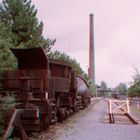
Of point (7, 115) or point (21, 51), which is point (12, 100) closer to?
point (7, 115)

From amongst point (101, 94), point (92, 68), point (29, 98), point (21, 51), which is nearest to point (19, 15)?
point (21, 51)

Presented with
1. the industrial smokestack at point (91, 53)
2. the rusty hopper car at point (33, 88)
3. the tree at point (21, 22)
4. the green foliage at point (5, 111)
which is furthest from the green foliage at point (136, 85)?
the green foliage at point (5, 111)

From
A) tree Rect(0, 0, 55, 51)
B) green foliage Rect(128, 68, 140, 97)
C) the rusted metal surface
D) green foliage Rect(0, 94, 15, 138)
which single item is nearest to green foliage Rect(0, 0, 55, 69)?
tree Rect(0, 0, 55, 51)

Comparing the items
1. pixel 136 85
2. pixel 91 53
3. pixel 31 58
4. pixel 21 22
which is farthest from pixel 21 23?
pixel 91 53

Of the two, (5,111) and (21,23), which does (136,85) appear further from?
(5,111)

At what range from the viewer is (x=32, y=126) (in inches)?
491

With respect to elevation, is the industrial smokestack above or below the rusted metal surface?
above

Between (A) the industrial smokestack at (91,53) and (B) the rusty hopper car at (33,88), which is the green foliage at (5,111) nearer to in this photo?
(B) the rusty hopper car at (33,88)

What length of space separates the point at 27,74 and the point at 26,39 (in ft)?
58.6

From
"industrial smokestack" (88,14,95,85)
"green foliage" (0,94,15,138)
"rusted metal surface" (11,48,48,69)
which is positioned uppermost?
"industrial smokestack" (88,14,95,85)

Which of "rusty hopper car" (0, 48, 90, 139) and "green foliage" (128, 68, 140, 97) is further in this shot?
"green foliage" (128, 68, 140, 97)

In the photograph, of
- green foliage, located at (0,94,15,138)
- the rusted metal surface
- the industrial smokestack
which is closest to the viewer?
green foliage, located at (0,94,15,138)

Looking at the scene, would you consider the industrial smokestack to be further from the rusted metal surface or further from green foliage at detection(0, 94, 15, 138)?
green foliage at detection(0, 94, 15, 138)

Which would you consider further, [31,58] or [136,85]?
[136,85]
